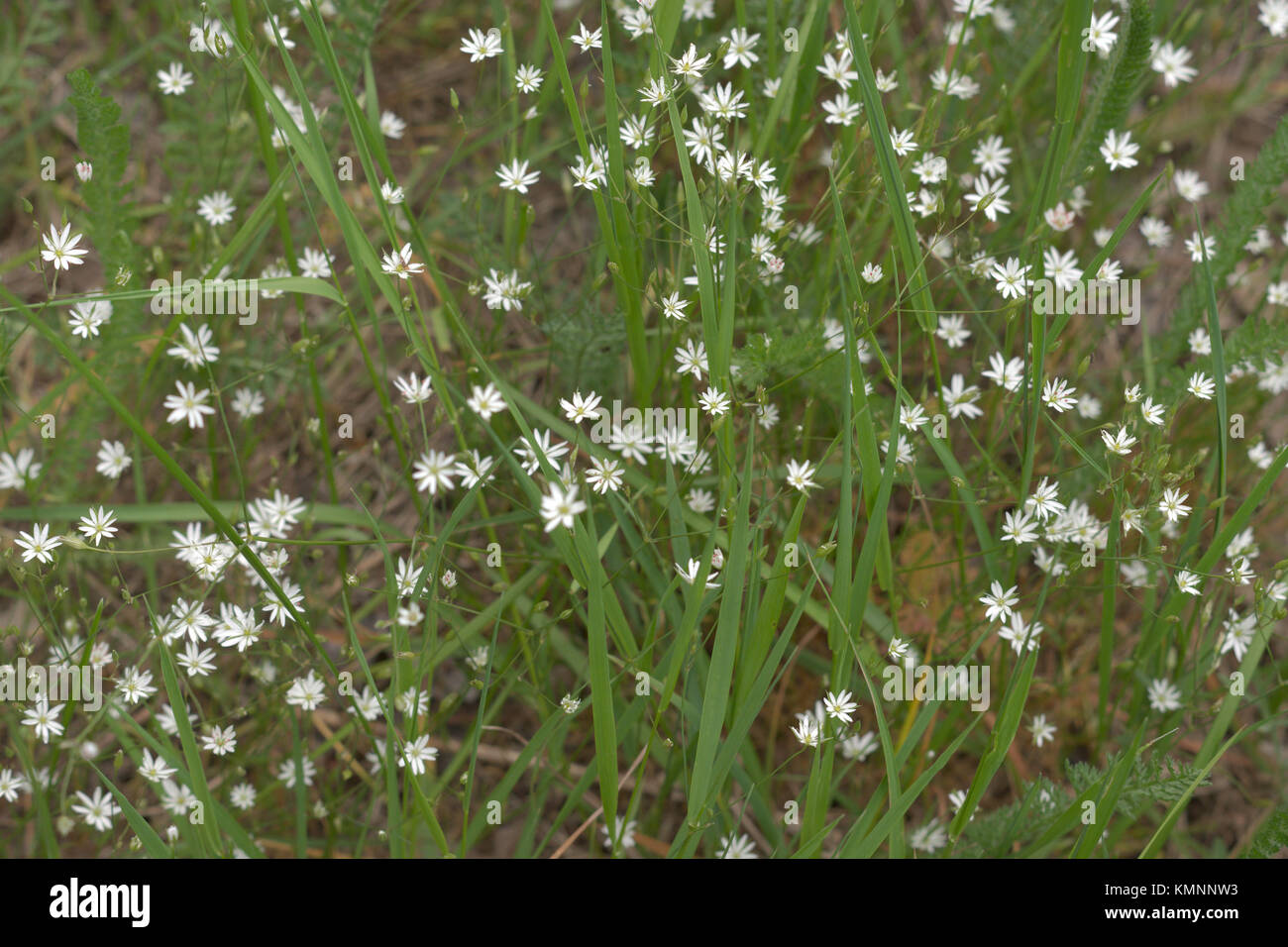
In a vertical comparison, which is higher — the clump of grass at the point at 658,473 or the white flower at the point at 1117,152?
the white flower at the point at 1117,152

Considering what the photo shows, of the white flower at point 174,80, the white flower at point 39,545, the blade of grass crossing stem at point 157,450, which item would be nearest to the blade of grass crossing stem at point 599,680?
the blade of grass crossing stem at point 157,450

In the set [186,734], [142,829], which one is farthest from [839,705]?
[142,829]

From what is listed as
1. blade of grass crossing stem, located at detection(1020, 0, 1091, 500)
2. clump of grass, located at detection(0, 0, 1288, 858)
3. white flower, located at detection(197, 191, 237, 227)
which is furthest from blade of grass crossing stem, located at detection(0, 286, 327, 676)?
blade of grass crossing stem, located at detection(1020, 0, 1091, 500)

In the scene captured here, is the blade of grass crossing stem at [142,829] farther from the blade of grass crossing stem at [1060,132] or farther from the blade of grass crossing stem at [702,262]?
the blade of grass crossing stem at [1060,132]

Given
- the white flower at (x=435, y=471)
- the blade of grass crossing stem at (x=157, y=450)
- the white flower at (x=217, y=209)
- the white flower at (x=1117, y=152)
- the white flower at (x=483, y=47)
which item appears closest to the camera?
the blade of grass crossing stem at (x=157, y=450)

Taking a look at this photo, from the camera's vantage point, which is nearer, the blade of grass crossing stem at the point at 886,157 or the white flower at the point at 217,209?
the blade of grass crossing stem at the point at 886,157

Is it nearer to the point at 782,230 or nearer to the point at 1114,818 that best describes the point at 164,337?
the point at 782,230

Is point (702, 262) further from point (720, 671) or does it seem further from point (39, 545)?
point (39, 545)

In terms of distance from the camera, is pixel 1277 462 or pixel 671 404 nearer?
pixel 1277 462

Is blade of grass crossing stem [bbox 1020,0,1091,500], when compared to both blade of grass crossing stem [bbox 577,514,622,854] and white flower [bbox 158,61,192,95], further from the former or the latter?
white flower [bbox 158,61,192,95]

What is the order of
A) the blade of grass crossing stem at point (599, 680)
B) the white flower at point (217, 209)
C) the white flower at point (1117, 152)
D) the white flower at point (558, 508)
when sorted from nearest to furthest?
the white flower at point (558, 508) < the blade of grass crossing stem at point (599, 680) < the white flower at point (1117, 152) < the white flower at point (217, 209)
